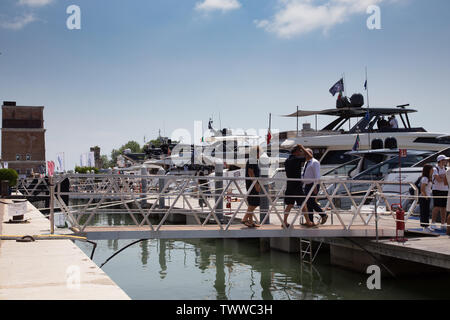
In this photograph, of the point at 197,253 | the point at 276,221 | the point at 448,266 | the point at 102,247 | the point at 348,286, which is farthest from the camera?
the point at 102,247

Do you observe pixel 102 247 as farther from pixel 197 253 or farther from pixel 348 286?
pixel 348 286

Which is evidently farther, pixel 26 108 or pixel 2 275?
pixel 26 108

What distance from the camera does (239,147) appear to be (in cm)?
3581

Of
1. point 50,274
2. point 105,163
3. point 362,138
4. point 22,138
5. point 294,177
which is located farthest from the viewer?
point 105,163

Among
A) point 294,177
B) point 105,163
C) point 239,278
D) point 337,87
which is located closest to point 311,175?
point 294,177

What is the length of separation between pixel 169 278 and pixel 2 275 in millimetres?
7463

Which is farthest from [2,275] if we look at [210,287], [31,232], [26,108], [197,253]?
[26,108]

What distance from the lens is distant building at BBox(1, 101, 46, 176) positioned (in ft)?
285

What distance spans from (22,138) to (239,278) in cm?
8316

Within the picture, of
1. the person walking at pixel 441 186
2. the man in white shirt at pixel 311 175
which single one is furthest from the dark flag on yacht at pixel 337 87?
the man in white shirt at pixel 311 175

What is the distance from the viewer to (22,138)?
88312mm

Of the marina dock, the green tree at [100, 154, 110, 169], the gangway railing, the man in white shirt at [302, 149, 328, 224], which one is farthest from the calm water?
the green tree at [100, 154, 110, 169]

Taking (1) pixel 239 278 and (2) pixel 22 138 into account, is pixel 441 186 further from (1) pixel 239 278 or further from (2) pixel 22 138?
(2) pixel 22 138

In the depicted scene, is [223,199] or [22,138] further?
[22,138]
